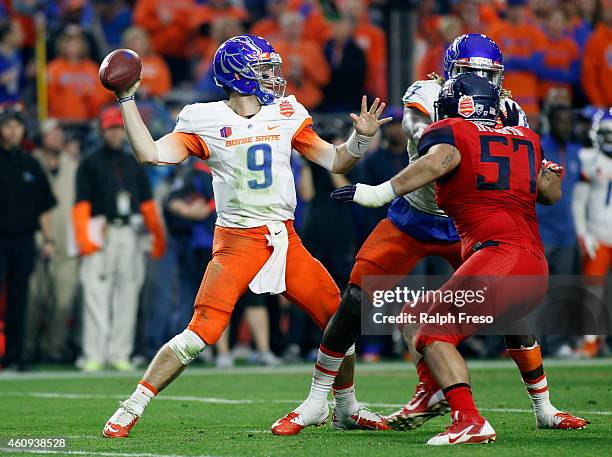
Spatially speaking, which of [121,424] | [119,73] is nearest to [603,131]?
[119,73]

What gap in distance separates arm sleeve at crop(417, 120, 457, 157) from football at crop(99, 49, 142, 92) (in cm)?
158

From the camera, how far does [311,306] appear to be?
290 inches

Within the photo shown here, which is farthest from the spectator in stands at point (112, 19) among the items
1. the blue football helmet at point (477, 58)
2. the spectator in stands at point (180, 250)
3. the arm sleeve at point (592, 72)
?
the blue football helmet at point (477, 58)

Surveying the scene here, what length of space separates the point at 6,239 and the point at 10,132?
1010 mm

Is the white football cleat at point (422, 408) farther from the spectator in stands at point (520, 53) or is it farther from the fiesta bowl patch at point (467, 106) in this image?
the spectator in stands at point (520, 53)

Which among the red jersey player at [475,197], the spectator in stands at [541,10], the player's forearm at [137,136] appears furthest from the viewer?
the spectator in stands at [541,10]

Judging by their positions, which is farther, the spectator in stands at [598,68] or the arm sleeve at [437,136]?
the spectator in stands at [598,68]

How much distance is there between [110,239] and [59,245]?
1120 millimetres

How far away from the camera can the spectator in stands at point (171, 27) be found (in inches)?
623

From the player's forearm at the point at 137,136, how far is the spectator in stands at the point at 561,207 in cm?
704

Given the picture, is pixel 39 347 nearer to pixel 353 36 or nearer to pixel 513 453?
pixel 353 36

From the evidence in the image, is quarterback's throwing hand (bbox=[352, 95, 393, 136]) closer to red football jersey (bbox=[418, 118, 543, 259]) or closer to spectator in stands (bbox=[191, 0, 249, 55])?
red football jersey (bbox=[418, 118, 543, 259])

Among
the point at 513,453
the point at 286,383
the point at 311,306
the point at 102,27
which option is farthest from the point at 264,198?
the point at 102,27

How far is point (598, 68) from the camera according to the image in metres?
15.0
